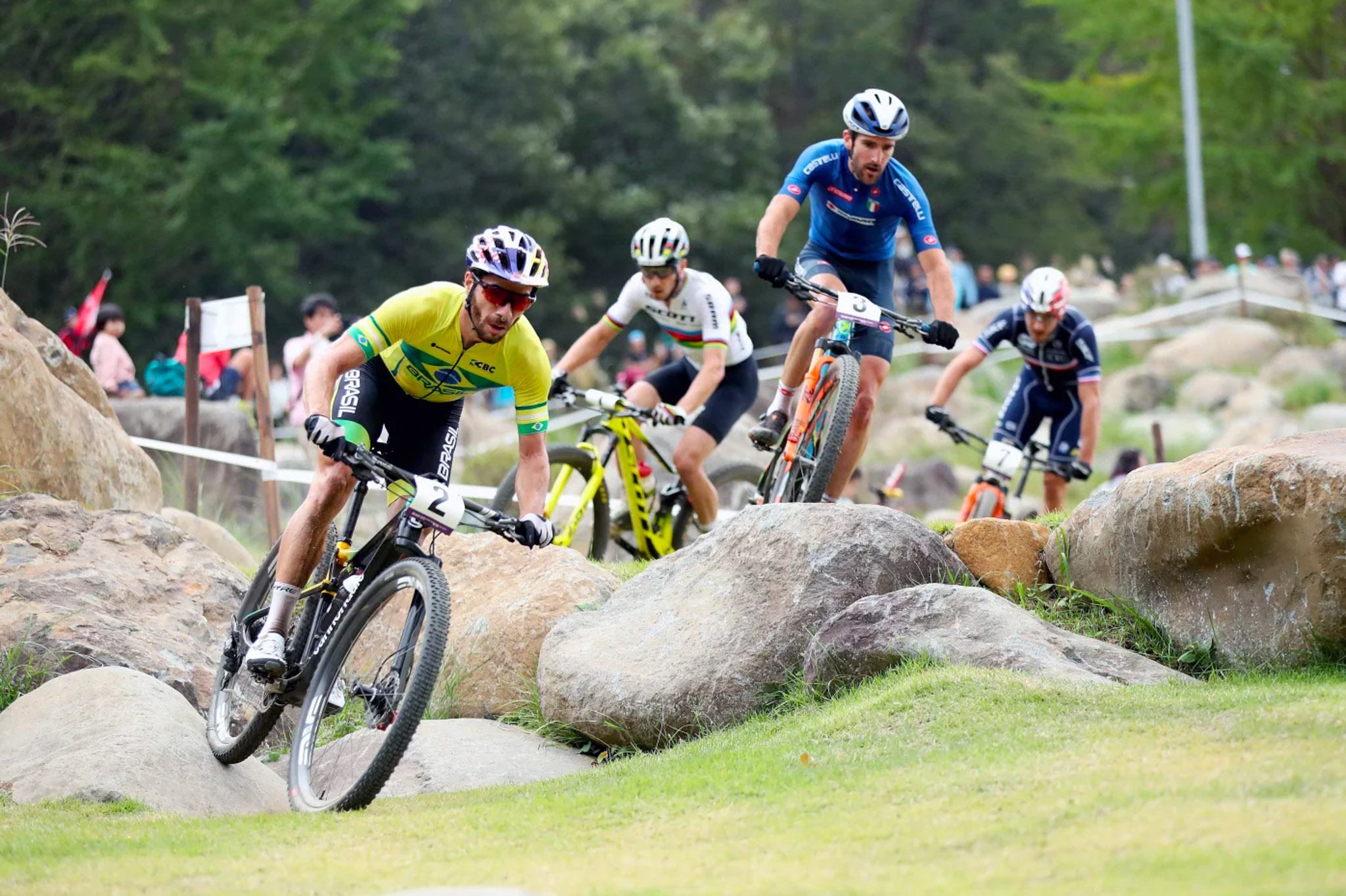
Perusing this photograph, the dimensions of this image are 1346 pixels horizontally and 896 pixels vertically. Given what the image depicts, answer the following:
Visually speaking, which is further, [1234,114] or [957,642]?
[1234,114]

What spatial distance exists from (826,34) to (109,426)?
44.4 m

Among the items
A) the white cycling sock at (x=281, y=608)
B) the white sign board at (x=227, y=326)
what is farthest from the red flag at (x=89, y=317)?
the white cycling sock at (x=281, y=608)

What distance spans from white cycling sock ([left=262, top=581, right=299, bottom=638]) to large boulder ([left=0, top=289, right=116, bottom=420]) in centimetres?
462

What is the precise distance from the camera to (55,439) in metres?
10.4

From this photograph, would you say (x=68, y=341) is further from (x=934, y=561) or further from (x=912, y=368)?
(x=912, y=368)

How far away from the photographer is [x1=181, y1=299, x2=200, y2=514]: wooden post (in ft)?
40.8

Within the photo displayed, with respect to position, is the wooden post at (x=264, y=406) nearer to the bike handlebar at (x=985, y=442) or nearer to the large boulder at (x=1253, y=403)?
the bike handlebar at (x=985, y=442)

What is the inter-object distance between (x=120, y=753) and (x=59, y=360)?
5.06 metres

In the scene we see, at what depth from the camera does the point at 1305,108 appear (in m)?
34.9

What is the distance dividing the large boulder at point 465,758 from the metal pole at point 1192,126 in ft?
89.8

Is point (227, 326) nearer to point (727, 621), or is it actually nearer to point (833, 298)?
point (833, 298)

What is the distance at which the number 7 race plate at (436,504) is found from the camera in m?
6.53

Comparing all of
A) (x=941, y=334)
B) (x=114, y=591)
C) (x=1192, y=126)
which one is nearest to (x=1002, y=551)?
(x=941, y=334)

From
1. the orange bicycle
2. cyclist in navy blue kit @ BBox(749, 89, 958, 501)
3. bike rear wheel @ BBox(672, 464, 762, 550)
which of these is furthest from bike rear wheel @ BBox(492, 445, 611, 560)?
the orange bicycle
